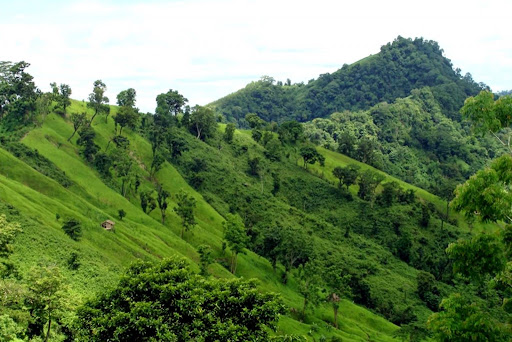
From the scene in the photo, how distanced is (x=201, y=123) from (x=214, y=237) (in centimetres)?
7503

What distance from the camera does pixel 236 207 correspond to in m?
149

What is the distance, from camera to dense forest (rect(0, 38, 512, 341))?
3365 centimetres

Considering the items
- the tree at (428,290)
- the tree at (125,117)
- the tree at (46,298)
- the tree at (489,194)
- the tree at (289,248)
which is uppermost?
the tree at (125,117)

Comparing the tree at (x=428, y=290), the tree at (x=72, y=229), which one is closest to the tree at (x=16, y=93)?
the tree at (x=72, y=229)

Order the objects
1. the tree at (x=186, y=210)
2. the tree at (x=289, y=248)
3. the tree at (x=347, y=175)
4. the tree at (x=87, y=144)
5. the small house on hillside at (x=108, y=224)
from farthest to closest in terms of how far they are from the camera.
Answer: the tree at (x=347, y=175) < the tree at (x=87, y=144) < the tree at (x=289, y=248) < the tree at (x=186, y=210) < the small house on hillside at (x=108, y=224)

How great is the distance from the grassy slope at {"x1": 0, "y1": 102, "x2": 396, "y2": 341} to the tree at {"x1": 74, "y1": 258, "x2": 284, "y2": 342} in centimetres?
3038

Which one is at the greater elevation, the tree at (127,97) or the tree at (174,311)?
the tree at (127,97)

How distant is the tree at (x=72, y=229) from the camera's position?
83.1 m

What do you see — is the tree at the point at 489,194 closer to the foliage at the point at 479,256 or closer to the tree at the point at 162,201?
the foliage at the point at 479,256

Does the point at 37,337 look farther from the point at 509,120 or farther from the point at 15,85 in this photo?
the point at 15,85

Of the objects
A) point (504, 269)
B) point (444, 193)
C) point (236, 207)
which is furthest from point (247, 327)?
point (444, 193)

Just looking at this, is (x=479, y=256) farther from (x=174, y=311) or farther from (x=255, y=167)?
(x=255, y=167)

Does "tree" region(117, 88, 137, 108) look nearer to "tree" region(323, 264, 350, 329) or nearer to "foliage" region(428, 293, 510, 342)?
"tree" region(323, 264, 350, 329)

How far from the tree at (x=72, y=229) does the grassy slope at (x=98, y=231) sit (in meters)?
1.27
